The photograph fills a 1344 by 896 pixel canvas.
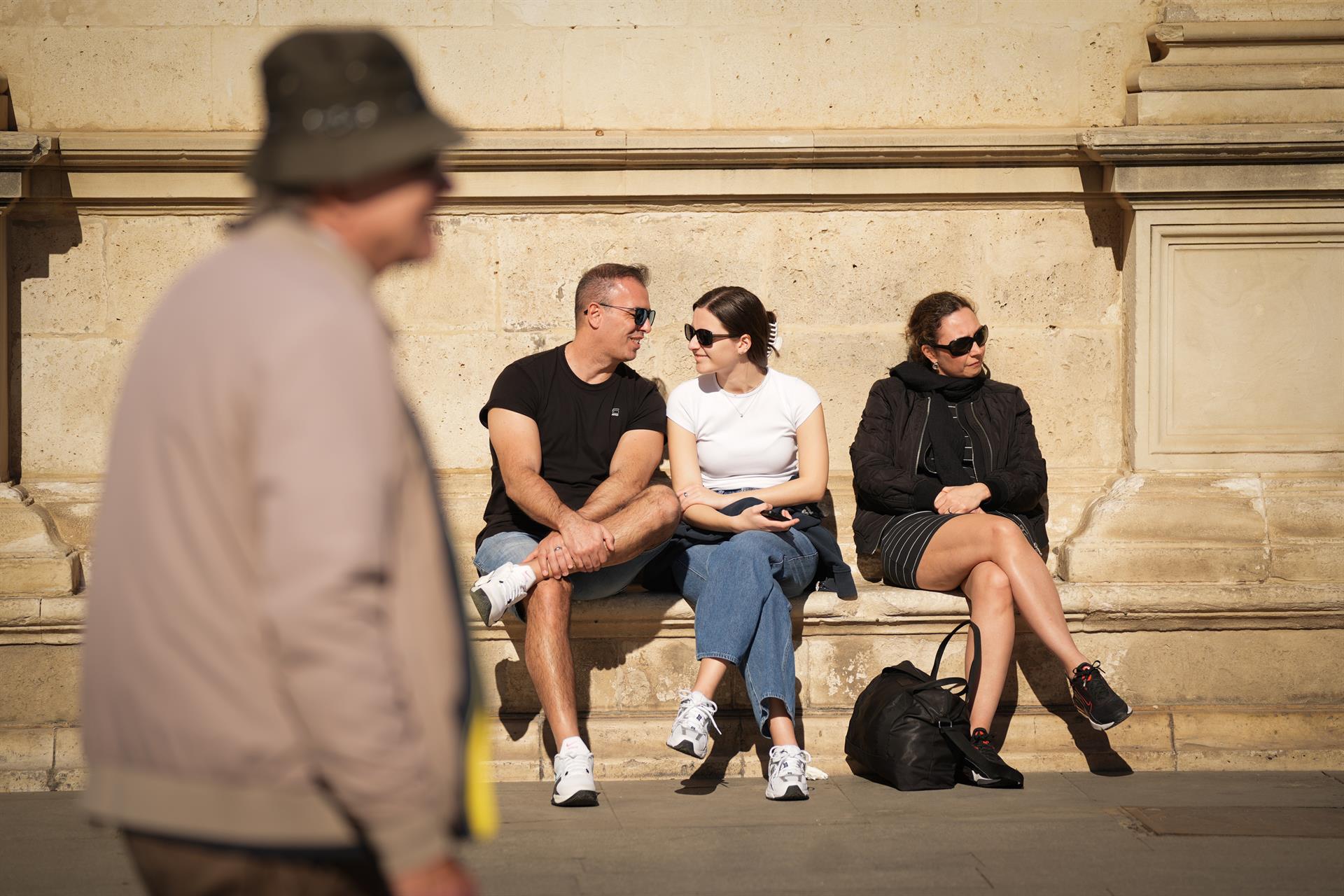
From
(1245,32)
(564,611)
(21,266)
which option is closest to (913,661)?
(564,611)

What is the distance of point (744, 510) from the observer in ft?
17.2

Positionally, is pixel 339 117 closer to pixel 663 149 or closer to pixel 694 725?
pixel 694 725

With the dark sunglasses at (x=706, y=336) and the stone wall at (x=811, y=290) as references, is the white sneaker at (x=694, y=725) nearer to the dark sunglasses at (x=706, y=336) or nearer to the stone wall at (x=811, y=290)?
the dark sunglasses at (x=706, y=336)

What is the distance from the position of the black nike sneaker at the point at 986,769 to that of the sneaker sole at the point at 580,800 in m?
1.29

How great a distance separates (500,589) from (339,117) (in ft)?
11.0

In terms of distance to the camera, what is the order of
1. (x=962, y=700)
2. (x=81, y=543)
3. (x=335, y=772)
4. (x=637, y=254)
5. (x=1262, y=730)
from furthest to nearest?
1. (x=637, y=254)
2. (x=81, y=543)
3. (x=1262, y=730)
4. (x=962, y=700)
5. (x=335, y=772)

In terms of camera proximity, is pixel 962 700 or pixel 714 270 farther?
pixel 714 270

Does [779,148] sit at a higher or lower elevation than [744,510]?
higher

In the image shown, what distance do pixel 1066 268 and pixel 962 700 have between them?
216 centimetres

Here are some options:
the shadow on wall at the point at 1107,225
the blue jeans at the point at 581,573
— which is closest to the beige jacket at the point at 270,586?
the blue jeans at the point at 581,573

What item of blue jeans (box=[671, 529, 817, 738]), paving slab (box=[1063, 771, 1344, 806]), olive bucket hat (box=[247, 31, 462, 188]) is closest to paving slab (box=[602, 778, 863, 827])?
blue jeans (box=[671, 529, 817, 738])

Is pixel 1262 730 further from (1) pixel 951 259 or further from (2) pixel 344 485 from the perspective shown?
(2) pixel 344 485

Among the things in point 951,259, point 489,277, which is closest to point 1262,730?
point 951,259

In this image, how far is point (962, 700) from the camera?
16.4ft
